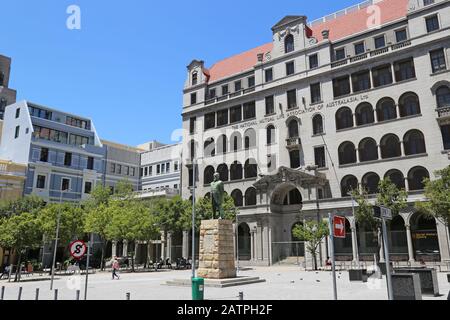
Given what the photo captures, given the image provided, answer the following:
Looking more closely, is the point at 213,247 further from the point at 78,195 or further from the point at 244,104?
the point at 78,195

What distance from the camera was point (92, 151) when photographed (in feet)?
198

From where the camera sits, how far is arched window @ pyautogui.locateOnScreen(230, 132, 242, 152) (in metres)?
54.7

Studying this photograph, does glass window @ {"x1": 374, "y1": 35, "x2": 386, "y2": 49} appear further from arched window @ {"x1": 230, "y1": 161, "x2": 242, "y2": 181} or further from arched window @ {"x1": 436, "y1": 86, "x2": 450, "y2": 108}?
arched window @ {"x1": 230, "y1": 161, "x2": 242, "y2": 181}

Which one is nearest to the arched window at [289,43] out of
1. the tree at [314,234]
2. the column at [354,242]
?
the column at [354,242]

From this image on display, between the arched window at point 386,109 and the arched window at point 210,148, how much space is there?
2397 centimetres

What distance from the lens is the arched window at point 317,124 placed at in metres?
47.8

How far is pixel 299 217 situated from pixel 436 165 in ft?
54.4

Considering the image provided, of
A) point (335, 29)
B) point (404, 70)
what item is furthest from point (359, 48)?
point (404, 70)

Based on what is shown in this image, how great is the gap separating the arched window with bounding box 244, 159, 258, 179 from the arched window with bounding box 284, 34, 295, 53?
15915 mm

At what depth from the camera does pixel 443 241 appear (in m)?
36.4

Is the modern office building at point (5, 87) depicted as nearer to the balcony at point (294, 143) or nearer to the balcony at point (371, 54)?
the balcony at point (294, 143)

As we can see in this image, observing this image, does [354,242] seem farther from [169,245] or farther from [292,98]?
[169,245]

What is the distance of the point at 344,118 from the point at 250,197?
628 inches
